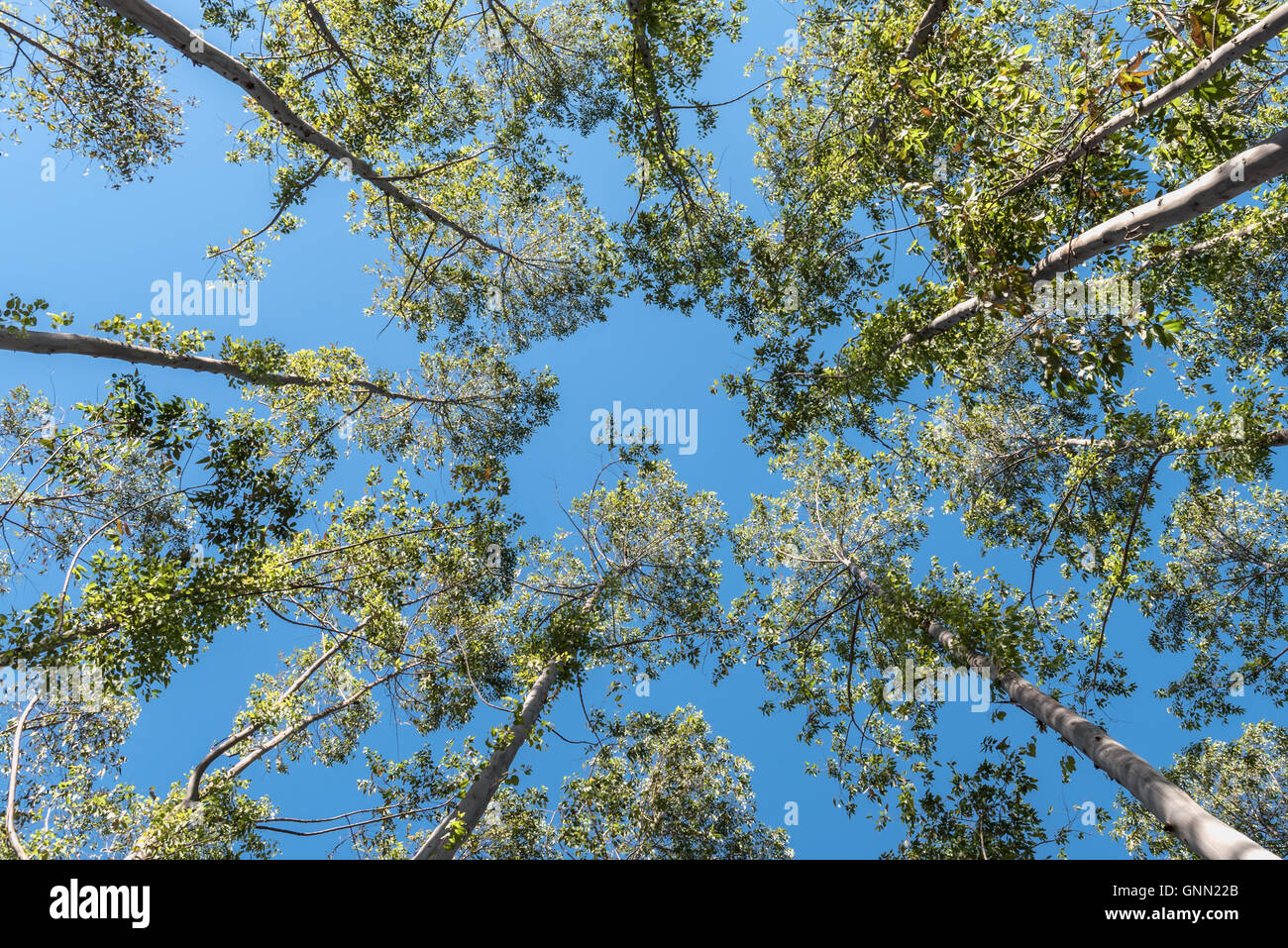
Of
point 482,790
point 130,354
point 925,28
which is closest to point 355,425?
point 130,354

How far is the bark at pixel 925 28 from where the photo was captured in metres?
7.82

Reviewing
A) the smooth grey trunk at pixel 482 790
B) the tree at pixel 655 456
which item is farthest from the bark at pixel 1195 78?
the smooth grey trunk at pixel 482 790

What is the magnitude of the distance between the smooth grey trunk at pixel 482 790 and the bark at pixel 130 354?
6881 mm

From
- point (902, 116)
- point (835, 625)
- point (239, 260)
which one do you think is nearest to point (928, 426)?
point (835, 625)

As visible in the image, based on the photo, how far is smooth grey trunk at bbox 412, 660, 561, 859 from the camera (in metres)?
6.93

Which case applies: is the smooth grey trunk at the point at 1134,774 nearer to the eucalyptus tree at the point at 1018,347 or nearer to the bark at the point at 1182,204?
the eucalyptus tree at the point at 1018,347

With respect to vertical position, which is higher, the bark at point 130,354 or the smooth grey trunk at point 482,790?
the bark at point 130,354

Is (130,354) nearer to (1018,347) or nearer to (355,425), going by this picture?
(355,425)

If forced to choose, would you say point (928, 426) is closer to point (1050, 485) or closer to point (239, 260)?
point (1050, 485)

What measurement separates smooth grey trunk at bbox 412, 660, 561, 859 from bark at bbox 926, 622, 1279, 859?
7047mm

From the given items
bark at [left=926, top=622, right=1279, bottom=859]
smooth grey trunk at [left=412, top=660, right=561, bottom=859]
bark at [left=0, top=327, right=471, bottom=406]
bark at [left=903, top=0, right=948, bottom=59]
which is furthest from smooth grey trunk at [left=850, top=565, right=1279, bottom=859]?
bark at [left=0, top=327, right=471, bottom=406]

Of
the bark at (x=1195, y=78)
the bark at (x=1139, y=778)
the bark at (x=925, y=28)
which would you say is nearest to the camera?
the bark at (x=1195, y=78)

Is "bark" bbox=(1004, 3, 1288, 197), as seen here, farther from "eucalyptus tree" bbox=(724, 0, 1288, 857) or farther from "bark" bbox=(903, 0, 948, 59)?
"bark" bbox=(903, 0, 948, 59)

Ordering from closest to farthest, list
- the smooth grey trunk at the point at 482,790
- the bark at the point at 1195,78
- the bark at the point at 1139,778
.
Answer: the bark at the point at 1195,78 → the bark at the point at 1139,778 → the smooth grey trunk at the point at 482,790
